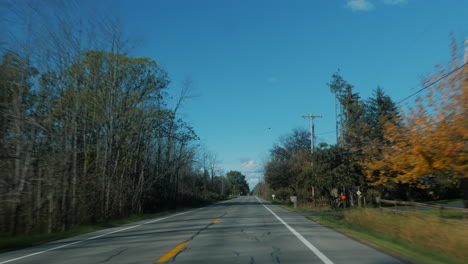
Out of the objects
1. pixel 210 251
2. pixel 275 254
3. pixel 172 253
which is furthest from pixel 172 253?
pixel 275 254

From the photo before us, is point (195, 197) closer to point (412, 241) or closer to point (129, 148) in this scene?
point (129, 148)

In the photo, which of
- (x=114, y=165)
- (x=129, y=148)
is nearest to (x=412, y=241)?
(x=114, y=165)

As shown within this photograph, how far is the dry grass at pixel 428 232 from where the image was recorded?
303 inches

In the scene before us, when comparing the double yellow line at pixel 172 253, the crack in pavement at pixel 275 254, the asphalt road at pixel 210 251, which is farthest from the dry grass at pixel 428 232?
the double yellow line at pixel 172 253

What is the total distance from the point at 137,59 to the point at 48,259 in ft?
66.0

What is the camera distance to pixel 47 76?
15492 millimetres

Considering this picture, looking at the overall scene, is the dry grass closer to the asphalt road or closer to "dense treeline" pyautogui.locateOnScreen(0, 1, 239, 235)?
the asphalt road

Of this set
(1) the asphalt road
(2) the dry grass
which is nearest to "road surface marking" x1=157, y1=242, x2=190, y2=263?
(1) the asphalt road

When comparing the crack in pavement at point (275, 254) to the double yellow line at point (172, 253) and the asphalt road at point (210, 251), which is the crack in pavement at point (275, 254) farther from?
the double yellow line at point (172, 253)

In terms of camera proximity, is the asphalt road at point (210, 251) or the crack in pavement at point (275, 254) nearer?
the crack in pavement at point (275, 254)

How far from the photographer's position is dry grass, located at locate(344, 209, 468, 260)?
7.69 meters

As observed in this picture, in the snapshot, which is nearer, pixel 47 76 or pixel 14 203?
pixel 14 203

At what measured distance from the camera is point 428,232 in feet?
29.7

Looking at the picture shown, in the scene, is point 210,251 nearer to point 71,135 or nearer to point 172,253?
point 172,253
